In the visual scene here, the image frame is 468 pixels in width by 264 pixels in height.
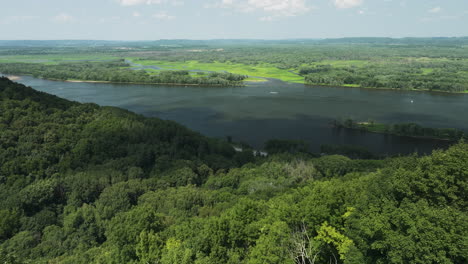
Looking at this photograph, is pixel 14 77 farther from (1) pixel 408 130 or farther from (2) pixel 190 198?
(1) pixel 408 130

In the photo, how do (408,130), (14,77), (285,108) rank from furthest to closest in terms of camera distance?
(14,77)
(285,108)
(408,130)

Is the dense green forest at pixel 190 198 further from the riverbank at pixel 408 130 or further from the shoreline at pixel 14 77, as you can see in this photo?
the shoreline at pixel 14 77

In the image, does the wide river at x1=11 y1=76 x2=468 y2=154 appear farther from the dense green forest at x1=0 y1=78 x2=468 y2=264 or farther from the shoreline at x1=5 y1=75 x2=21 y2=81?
the shoreline at x1=5 y1=75 x2=21 y2=81

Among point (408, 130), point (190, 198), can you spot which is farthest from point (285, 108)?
point (190, 198)

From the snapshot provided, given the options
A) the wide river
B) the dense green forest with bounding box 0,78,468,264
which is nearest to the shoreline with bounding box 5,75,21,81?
the wide river

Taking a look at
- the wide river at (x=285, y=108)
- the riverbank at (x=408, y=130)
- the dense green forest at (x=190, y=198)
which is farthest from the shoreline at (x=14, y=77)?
the riverbank at (x=408, y=130)

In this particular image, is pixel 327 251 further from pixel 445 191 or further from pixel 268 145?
pixel 268 145
